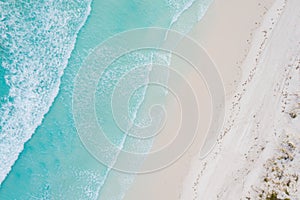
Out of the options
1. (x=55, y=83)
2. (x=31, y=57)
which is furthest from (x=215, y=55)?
(x=31, y=57)

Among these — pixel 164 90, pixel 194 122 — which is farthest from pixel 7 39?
pixel 194 122

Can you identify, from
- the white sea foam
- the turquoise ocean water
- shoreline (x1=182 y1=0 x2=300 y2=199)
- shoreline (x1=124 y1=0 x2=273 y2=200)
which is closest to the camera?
shoreline (x1=182 y1=0 x2=300 y2=199)

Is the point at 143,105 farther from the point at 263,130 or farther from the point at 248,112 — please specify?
the point at 263,130

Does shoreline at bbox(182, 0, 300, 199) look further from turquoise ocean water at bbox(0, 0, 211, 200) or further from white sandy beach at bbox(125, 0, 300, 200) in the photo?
turquoise ocean water at bbox(0, 0, 211, 200)

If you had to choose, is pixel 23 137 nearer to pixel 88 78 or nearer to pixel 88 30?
pixel 88 78

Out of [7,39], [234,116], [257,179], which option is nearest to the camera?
[257,179]

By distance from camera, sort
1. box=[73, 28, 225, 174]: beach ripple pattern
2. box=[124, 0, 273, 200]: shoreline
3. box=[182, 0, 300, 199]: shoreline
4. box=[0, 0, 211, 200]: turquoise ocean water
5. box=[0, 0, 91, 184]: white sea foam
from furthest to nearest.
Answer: box=[0, 0, 91, 184]: white sea foam
box=[0, 0, 211, 200]: turquoise ocean water
box=[73, 28, 225, 174]: beach ripple pattern
box=[124, 0, 273, 200]: shoreline
box=[182, 0, 300, 199]: shoreline

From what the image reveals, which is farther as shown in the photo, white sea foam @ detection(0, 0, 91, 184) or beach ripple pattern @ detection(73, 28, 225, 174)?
white sea foam @ detection(0, 0, 91, 184)

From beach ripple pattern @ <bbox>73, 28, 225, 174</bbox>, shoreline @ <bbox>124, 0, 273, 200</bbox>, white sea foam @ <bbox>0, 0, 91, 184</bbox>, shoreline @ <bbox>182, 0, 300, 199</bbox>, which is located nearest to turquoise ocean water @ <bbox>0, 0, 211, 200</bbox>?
white sea foam @ <bbox>0, 0, 91, 184</bbox>
